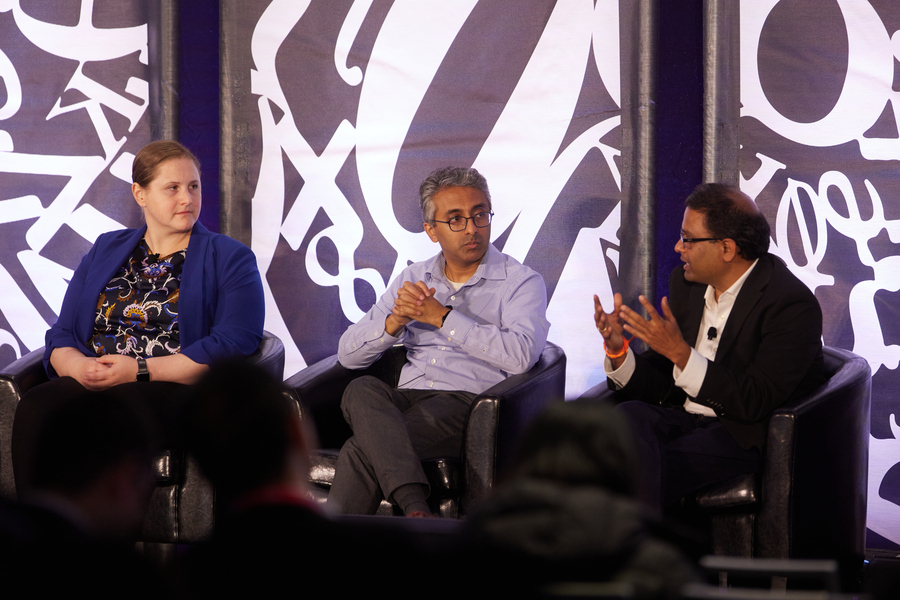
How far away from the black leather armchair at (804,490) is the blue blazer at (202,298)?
5.56 ft

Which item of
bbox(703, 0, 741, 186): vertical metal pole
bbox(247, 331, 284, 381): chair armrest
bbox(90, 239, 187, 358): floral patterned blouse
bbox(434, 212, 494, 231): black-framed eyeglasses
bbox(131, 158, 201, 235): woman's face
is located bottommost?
bbox(247, 331, 284, 381): chair armrest

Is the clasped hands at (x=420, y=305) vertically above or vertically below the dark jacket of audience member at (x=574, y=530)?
above

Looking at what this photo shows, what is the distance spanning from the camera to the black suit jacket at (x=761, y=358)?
2.66 meters

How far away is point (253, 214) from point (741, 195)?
7.28 feet

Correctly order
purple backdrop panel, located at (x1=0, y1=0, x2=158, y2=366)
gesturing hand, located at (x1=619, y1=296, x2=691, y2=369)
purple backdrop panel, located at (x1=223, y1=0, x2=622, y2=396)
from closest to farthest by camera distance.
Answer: gesturing hand, located at (x1=619, y1=296, x2=691, y2=369) < purple backdrop panel, located at (x1=223, y1=0, x2=622, y2=396) < purple backdrop panel, located at (x1=0, y1=0, x2=158, y2=366)

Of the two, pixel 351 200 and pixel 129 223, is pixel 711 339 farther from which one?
pixel 129 223

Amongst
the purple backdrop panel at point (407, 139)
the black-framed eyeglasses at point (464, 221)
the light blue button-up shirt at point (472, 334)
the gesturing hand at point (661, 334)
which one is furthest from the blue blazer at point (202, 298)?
the gesturing hand at point (661, 334)

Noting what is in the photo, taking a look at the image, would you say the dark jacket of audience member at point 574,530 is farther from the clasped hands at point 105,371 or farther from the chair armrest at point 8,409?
the chair armrest at point 8,409

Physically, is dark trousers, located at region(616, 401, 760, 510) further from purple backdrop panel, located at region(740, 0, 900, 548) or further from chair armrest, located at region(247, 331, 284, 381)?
chair armrest, located at region(247, 331, 284, 381)

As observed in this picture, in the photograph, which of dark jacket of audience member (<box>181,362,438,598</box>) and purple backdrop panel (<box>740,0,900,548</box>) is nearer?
dark jacket of audience member (<box>181,362,438,598</box>)

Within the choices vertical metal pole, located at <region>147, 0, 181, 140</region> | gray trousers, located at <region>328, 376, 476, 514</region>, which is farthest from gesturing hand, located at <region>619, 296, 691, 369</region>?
vertical metal pole, located at <region>147, 0, 181, 140</region>

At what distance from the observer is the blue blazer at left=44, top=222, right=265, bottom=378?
3.23 m

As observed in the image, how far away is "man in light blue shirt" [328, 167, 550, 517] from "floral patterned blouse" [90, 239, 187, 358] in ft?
2.22

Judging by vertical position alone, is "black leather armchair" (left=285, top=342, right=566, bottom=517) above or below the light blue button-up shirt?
below
